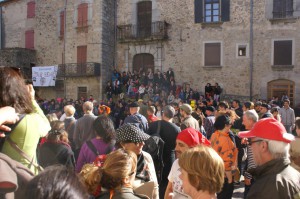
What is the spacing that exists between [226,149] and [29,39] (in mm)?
23413

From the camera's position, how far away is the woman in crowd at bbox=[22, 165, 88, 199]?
1242 millimetres

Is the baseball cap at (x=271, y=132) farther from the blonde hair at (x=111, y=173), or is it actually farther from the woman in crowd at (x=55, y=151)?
the woman in crowd at (x=55, y=151)

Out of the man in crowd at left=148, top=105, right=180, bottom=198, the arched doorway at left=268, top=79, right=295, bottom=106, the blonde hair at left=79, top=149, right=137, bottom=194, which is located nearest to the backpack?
the man in crowd at left=148, top=105, right=180, bottom=198

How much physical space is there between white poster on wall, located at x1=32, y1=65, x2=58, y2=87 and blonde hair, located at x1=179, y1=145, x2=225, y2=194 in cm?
1982

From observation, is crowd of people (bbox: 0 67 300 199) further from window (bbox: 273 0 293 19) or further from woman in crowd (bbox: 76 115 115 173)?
window (bbox: 273 0 293 19)

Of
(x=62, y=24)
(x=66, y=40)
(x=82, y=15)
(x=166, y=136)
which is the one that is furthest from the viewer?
(x=62, y=24)

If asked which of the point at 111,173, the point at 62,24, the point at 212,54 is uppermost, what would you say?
the point at 62,24

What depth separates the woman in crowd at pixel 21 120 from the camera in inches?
73.9

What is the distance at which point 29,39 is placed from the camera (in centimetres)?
2439

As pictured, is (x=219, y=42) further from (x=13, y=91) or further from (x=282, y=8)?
(x=13, y=91)

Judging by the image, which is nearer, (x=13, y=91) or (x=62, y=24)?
(x=13, y=91)

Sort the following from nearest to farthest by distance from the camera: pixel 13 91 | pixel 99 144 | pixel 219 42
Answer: pixel 13 91
pixel 99 144
pixel 219 42

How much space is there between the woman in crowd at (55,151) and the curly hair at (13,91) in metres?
1.98

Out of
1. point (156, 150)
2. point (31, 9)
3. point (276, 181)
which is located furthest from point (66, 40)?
point (276, 181)
